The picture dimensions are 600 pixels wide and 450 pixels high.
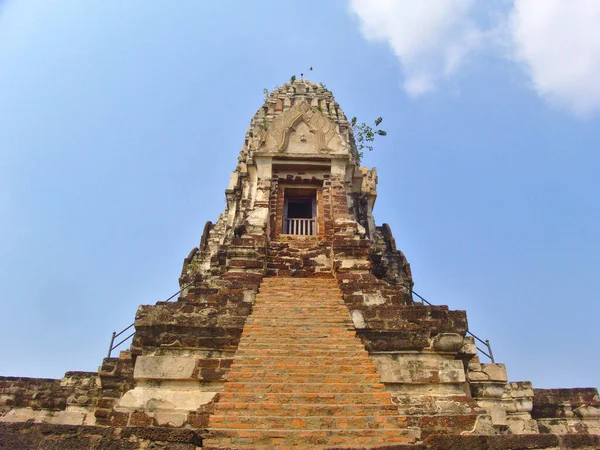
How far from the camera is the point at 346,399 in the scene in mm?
5320

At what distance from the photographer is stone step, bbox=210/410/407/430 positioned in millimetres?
4887

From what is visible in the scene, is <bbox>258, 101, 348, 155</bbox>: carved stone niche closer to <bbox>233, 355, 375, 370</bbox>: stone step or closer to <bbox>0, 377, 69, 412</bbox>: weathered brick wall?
<bbox>233, 355, 375, 370</bbox>: stone step

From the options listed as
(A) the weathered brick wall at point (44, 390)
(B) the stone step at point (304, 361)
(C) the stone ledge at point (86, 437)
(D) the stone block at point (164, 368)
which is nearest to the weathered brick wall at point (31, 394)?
(A) the weathered brick wall at point (44, 390)

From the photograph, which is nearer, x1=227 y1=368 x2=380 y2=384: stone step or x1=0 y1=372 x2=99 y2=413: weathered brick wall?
x1=227 y1=368 x2=380 y2=384: stone step

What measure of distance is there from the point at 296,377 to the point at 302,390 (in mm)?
254

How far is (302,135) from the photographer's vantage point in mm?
12102

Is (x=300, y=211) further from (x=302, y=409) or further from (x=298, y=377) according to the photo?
(x=302, y=409)

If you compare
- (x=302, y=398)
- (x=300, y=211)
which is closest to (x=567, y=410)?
(x=302, y=398)

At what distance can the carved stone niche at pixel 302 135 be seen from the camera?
1177cm

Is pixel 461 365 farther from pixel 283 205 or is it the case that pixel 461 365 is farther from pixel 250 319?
pixel 283 205

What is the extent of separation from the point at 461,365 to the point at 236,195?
9.28 m

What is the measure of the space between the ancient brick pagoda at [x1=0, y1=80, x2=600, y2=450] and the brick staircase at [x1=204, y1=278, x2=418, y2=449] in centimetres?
2

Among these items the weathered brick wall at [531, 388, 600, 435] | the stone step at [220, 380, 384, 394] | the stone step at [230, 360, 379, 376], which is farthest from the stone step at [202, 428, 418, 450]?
the weathered brick wall at [531, 388, 600, 435]

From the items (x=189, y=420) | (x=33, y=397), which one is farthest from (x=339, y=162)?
(x=33, y=397)
